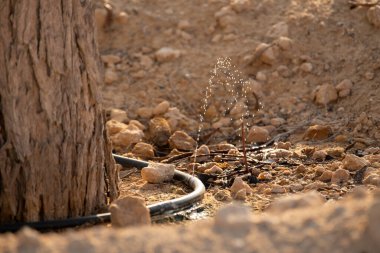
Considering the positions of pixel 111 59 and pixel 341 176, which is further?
pixel 111 59

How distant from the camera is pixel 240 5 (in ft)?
23.0

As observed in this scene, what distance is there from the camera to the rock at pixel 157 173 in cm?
471

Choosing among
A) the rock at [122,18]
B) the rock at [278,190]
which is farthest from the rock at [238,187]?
the rock at [122,18]

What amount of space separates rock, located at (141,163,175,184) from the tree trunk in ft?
2.54

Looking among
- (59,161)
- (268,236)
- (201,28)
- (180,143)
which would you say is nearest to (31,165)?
(59,161)

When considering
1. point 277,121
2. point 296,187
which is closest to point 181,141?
point 277,121

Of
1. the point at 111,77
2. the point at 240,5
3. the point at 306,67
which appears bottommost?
the point at 111,77

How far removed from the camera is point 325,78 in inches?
249

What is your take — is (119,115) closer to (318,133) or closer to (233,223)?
(318,133)

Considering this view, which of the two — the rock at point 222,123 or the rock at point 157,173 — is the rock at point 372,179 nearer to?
the rock at point 157,173

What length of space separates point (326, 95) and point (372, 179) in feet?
5.70

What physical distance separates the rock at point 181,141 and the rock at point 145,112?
0.62 meters

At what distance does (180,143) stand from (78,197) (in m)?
1.81

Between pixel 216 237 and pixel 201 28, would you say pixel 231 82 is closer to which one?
pixel 201 28
